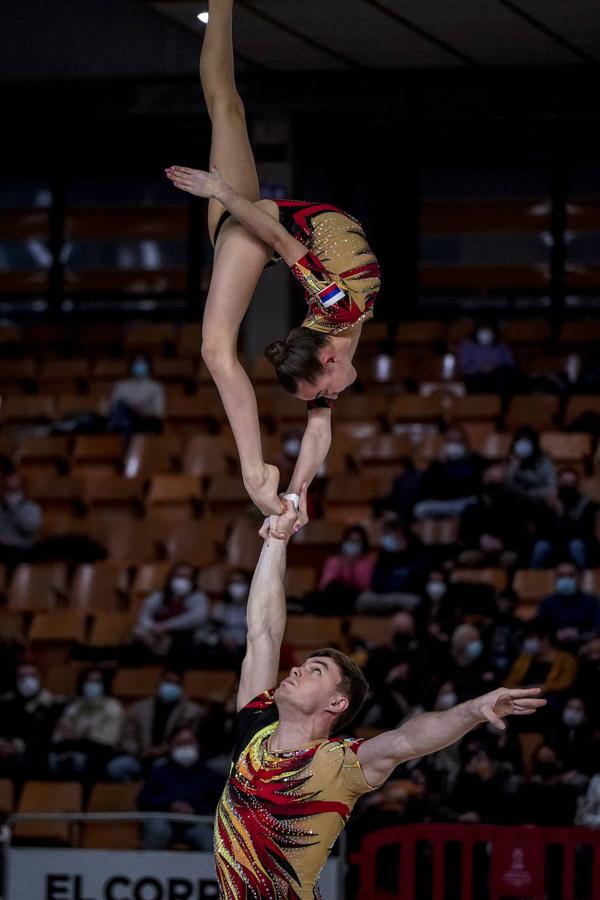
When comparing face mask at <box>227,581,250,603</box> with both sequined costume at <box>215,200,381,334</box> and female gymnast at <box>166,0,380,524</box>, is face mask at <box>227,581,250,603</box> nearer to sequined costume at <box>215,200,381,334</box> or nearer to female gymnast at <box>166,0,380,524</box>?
female gymnast at <box>166,0,380,524</box>

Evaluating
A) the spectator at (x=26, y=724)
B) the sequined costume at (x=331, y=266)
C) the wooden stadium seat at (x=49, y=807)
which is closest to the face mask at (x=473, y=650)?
the wooden stadium seat at (x=49, y=807)

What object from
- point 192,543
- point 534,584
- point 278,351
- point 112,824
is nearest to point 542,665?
point 534,584

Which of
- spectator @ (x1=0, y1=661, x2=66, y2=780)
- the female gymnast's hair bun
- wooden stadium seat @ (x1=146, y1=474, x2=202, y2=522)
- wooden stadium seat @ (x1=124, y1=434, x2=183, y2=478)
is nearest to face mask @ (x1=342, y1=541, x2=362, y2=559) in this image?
wooden stadium seat @ (x1=146, y1=474, x2=202, y2=522)

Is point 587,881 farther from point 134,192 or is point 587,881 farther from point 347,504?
point 134,192

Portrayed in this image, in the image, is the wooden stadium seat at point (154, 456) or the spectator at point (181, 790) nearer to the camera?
the spectator at point (181, 790)

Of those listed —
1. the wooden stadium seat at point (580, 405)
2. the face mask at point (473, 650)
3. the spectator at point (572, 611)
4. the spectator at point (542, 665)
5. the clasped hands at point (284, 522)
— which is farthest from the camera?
the wooden stadium seat at point (580, 405)

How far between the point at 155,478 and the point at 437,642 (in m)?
4.23

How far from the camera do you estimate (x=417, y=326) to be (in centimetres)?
1611

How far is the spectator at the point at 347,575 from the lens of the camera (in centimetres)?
1239

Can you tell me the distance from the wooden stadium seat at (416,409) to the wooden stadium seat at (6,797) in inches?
204

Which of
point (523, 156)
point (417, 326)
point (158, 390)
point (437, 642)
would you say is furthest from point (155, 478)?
point (523, 156)

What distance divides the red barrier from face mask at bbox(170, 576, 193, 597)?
4528mm

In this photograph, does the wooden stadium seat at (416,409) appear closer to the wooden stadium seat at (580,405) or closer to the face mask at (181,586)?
the wooden stadium seat at (580,405)

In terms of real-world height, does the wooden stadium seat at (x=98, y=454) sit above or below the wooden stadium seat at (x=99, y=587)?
above
